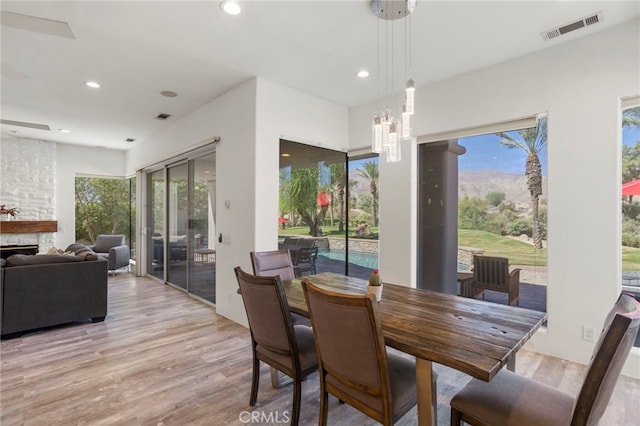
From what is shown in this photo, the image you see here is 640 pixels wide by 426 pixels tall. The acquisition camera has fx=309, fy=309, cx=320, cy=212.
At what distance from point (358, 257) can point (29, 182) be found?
6.87 meters

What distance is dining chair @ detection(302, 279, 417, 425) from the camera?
1372mm

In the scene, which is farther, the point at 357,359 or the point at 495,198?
the point at 495,198

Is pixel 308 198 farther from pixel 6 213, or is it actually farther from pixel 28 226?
pixel 6 213

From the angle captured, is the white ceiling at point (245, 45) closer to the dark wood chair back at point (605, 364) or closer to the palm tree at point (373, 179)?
the palm tree at point (373, 179)

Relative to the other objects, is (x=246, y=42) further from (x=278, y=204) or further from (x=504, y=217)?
(x=504, y=217)

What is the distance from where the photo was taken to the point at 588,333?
271cm

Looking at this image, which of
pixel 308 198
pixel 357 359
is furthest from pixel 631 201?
pixel 308 198

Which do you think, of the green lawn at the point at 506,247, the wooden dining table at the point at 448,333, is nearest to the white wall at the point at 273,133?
the green lawn at the point at 506,247

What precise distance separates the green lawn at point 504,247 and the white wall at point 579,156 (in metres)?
0.26

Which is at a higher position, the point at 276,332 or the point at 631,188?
the point at 631,188

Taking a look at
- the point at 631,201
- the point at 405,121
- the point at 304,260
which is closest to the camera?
the point at 405,121

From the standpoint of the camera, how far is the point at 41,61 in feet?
10.4

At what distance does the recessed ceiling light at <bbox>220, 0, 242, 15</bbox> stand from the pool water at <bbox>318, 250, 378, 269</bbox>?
10.2ft

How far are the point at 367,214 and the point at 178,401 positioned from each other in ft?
10.5
